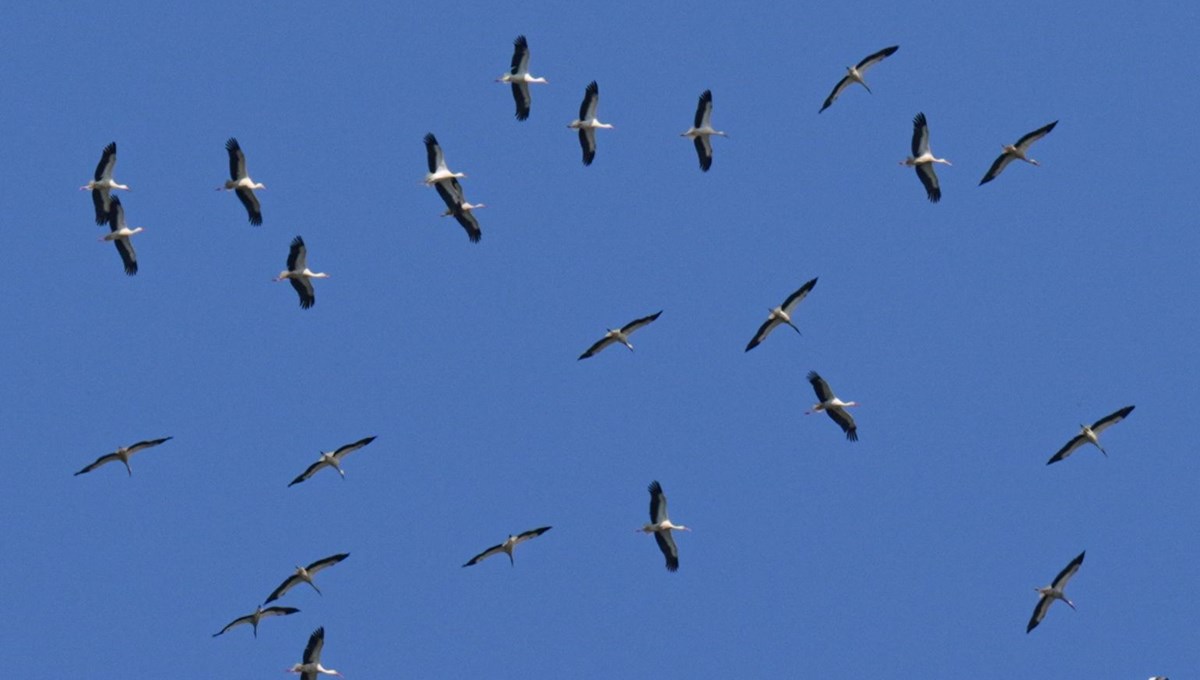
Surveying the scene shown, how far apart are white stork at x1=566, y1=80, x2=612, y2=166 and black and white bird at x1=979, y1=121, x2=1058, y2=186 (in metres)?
8.55

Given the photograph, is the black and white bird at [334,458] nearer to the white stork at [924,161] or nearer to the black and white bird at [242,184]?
the black and white bird at [242,184]

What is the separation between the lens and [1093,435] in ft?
159

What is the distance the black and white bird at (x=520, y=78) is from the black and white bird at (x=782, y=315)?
689 centimetres

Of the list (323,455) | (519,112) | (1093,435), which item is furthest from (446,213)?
(1093,435)

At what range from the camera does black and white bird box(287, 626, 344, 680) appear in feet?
164

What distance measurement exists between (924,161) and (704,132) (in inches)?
193

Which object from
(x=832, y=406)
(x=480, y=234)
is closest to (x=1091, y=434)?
(x=832, y=406)

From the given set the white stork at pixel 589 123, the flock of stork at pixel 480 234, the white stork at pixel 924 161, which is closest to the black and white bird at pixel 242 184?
the flock of stork at pixel 480 234

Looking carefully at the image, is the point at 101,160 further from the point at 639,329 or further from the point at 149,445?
the point at 639,329

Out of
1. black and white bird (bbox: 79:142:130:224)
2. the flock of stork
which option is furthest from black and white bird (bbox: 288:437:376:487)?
black and white bird (bbox: 79:142:130:224)

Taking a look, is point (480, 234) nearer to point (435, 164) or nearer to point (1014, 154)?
point (435, 164)

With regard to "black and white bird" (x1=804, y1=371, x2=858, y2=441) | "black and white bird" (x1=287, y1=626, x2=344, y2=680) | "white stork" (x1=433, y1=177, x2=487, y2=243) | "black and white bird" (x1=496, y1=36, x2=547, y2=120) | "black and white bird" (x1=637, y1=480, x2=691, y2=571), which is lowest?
"black and white bird" (x1=287, y1=626, x2=344, y2=680)

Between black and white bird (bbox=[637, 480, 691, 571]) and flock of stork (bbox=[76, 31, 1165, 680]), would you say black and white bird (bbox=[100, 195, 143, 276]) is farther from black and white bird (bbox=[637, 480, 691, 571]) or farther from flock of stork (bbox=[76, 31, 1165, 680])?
black and white bird (bbox=[637, 480, 691, 571])

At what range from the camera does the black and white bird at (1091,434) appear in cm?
4804
